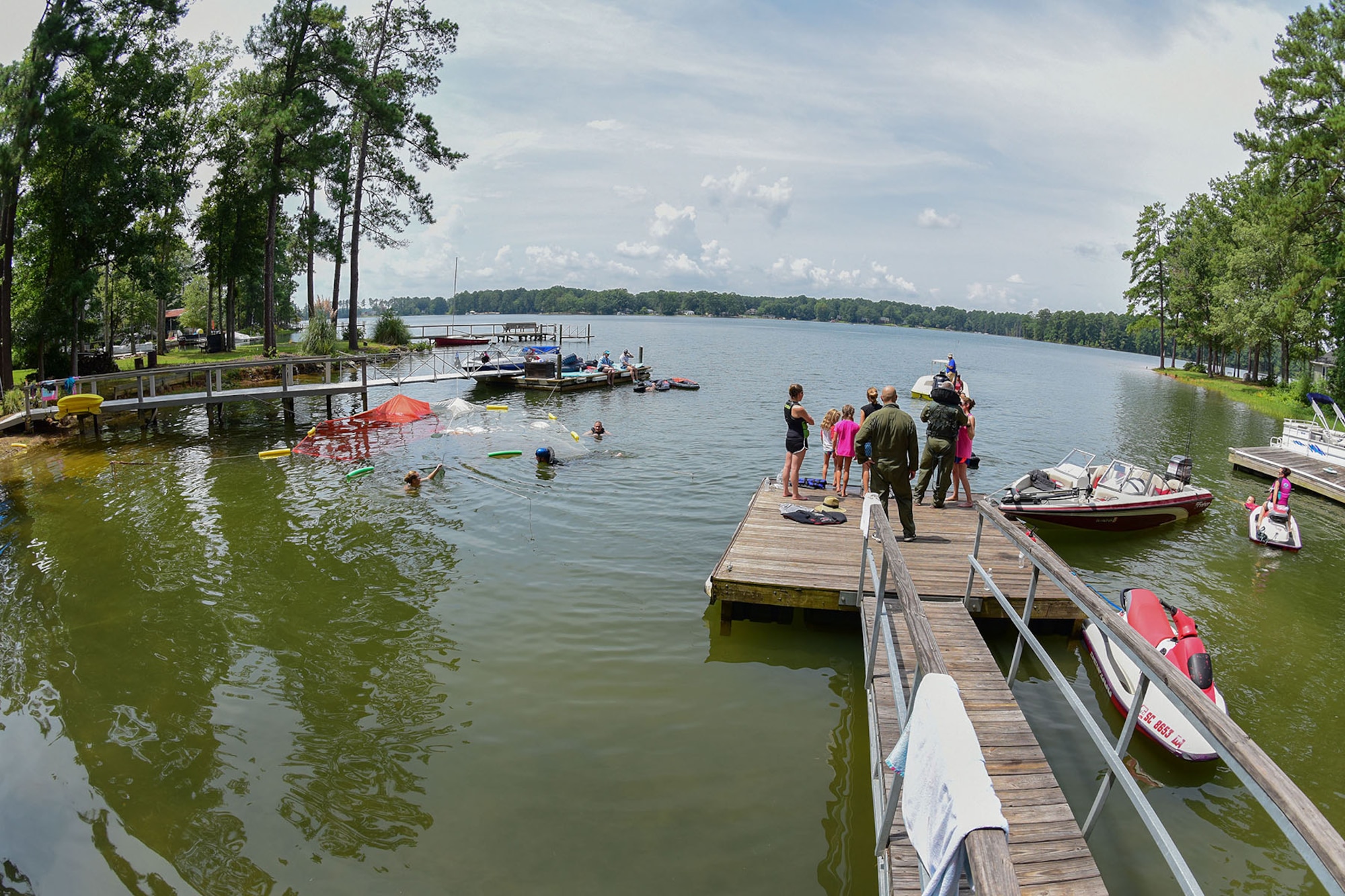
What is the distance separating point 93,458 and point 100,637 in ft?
39.3

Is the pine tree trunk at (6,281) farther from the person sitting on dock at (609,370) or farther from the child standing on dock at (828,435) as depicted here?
the person sitting on dock at (609,370)

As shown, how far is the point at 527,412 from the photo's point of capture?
30078mm

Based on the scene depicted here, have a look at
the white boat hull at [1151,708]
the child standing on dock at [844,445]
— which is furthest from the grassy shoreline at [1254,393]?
the white boat hull at [1151,708]

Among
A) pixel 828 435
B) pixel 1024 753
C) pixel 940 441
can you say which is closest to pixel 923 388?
pixel 828 435

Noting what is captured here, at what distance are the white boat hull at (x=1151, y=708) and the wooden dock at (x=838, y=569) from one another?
74 centimetres

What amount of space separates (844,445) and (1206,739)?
10801 mm

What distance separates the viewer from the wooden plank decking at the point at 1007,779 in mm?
4414

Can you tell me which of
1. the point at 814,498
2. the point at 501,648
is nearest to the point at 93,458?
the point at 501,648

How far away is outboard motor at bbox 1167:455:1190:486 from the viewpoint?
16672mm

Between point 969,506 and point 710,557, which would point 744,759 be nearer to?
point 710,557

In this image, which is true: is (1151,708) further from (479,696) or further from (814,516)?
(479,696)

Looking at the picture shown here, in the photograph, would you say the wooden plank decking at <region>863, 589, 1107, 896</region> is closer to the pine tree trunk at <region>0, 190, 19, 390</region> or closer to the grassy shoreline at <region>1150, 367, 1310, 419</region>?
the pine tree trunk at <region>0, 190, 19, 390</region>

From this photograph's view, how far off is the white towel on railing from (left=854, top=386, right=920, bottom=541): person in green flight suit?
271 inches

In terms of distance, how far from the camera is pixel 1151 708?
7344 millimetres
